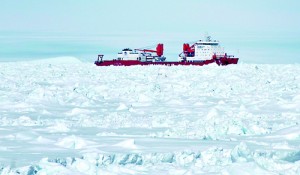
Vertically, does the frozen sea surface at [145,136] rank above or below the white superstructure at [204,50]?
below

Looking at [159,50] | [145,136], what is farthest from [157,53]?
[145,136]

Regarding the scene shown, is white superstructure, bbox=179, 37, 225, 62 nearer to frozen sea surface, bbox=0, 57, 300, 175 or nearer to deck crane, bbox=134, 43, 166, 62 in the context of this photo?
deck crane, bbox=134, 43, 166, 62

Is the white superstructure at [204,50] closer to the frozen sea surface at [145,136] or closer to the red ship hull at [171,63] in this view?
the red ship hull at [171,63]

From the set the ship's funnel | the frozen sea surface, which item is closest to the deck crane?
the ship's funnel

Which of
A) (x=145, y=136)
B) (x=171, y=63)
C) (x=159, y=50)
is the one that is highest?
(x=159, y=50)

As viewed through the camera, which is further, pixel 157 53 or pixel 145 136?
pixel 157 53

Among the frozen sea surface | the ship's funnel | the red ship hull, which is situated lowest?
the frozen sea surface

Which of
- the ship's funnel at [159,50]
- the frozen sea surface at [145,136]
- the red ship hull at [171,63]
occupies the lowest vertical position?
the frozen sea surface at [145,136]

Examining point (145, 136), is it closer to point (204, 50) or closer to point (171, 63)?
point (171, 63)

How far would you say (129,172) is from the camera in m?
4.24

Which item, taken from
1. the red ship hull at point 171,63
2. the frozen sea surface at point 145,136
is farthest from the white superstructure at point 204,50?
the frozen sea surface at point 145,136

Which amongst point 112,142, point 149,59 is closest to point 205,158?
point 112,142

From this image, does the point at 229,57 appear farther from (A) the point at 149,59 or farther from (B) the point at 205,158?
(B) the point at 205,158

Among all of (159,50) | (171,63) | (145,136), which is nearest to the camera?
(145,136)
